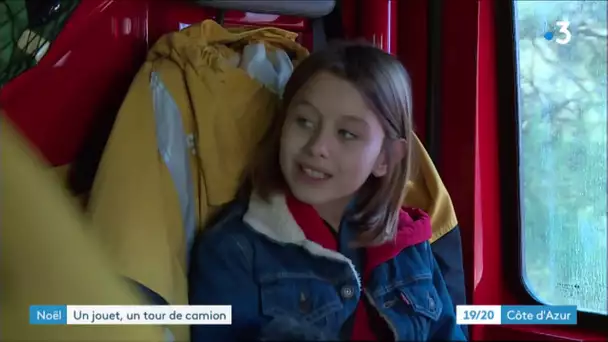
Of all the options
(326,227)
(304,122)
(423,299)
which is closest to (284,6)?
(304,122)

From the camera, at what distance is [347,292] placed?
0.89 m

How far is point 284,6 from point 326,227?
29cm

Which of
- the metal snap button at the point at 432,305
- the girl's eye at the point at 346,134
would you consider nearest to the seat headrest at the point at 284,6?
the girl's eye at the point at 346,134

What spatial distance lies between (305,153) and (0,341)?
41 cm

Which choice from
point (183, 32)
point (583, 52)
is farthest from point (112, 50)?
point (583, 52)

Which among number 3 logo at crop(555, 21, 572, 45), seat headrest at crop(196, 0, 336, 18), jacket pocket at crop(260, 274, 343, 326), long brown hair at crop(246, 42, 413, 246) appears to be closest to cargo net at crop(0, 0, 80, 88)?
seat headrest at crop(196, 0, 336, 18)

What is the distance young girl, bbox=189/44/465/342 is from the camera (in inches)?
34.1

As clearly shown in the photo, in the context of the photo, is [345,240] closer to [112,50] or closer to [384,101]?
[384,101]

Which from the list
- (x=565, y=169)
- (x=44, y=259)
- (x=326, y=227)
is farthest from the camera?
(x=565, y=169)

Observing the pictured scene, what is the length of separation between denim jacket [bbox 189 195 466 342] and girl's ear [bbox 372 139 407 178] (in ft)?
0.27

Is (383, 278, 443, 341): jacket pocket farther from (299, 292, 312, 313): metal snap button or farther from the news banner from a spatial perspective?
the news banner

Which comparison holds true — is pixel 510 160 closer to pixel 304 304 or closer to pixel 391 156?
pixel 391 156

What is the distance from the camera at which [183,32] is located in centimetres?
90

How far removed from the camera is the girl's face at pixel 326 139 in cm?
87
